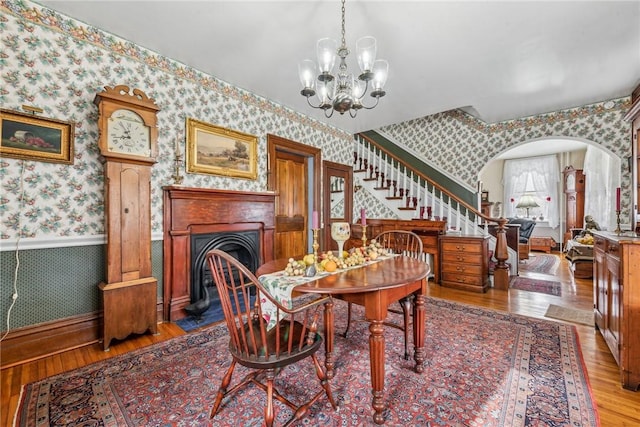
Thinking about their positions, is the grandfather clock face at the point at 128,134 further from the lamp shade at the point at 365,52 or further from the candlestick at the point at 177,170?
the lamp shade at the point at 365,52

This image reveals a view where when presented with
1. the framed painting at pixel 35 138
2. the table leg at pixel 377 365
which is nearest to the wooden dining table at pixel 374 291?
the table leg at pixel 377 365

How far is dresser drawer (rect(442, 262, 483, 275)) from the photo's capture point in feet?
12.8

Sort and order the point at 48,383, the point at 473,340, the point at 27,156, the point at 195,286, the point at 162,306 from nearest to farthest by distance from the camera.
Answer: the point at 48,383, the point at 27,156, the point at 473,340, the point at 162,306, the point at 195,286

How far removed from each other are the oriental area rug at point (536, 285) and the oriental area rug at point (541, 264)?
797mm

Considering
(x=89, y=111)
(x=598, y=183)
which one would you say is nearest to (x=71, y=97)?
(x=89, y=111)

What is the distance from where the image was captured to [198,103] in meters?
3.21

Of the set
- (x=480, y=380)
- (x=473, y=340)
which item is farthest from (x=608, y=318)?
(x=480, y=380)

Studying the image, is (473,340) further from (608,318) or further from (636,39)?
(636,39)

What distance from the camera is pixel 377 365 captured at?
4.95 ft

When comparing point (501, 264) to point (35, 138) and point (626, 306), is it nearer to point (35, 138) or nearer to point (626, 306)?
point (626, 306)

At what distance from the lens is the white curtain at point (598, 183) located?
5560 millimetres

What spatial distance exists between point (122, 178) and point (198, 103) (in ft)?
4.25

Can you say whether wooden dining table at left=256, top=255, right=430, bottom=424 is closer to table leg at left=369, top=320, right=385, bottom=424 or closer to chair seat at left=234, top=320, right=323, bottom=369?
table leg at left=369, top=320, right=385, bottom=424

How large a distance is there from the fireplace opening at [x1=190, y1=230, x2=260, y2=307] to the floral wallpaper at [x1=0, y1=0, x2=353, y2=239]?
0.48 meters
